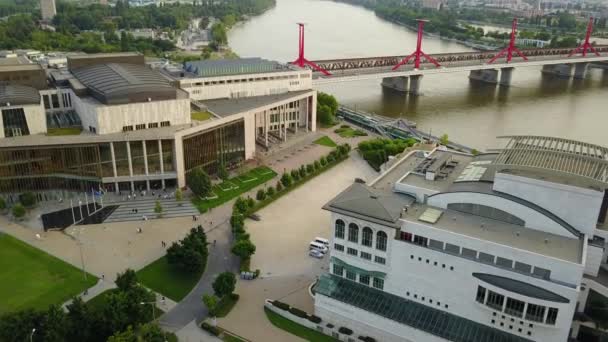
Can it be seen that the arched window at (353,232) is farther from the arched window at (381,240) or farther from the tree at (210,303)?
the tree at (210,303)

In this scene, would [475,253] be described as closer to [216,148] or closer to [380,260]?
[380,260]

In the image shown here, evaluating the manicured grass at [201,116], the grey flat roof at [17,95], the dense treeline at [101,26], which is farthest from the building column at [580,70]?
the grey flat roof at [17,95]

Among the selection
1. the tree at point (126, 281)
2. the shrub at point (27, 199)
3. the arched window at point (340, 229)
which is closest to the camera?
the arched window at point (340, 229)

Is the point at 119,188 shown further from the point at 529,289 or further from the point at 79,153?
the point at 529,289

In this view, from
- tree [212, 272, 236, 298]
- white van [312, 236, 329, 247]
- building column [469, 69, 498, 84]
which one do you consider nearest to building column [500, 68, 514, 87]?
building column [469, 69, 498, 84]

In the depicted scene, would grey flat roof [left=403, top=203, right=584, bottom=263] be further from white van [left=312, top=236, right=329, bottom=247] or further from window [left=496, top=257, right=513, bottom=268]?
white van [left=312, top=236, right=329, bottom=247]

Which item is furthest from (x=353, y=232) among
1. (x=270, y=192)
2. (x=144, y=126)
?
(x=144, y=126)
